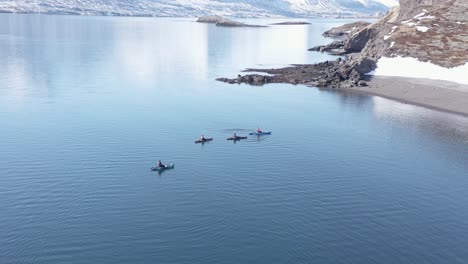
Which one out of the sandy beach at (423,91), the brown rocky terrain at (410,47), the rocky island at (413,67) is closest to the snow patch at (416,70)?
the rocky island at (413,67)

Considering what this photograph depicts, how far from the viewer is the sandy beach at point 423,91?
7619 centimetres

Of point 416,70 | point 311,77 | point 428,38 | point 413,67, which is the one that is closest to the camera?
point 416,70

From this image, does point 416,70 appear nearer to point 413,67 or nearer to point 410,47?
point 413,67

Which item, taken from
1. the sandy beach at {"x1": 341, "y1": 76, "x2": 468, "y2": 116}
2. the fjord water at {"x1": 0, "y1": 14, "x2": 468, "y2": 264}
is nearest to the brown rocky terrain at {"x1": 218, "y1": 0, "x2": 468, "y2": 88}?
the sandy beach at {"x1": 341, "y1": 76, "x2": 468, "y2": 116}

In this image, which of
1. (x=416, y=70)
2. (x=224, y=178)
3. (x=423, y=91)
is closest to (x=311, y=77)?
(x=416, y=70)

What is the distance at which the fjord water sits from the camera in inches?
1314

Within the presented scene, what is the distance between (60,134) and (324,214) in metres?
33.7

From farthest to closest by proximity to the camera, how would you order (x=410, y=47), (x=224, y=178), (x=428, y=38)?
(x=428, y=38), (x=410, y=47), (x=224, y=178)

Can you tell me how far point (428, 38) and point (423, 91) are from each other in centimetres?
2681

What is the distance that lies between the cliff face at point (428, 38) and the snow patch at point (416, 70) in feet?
4.63

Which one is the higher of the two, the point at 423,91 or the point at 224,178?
the point at 423,91

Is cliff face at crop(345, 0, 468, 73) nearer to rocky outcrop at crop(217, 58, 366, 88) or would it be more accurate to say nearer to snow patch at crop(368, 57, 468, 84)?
snow patch at crop(368, 57, 468, 84)

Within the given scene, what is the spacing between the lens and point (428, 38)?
348 ft

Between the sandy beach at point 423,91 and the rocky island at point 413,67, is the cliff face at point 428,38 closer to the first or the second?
the rocky island at point 413,67
